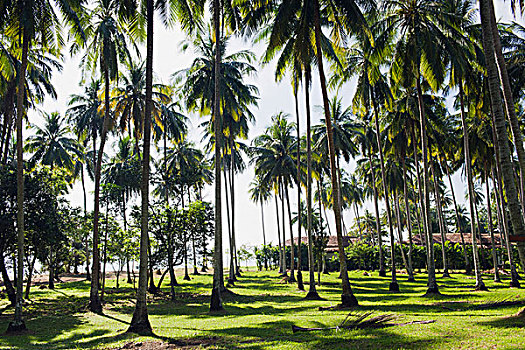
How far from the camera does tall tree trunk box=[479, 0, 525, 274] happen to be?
9.00m

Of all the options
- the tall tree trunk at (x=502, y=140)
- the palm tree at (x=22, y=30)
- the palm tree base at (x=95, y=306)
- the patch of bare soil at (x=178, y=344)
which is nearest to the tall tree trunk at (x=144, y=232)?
the patch of bare soil at (x=178, y=344)

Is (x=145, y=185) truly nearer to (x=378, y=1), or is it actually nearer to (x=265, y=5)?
(x=265, y=5)

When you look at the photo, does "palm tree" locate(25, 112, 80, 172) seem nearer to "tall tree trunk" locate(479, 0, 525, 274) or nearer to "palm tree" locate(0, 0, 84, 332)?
"palm tree" locate(0, 0, 84, 332)

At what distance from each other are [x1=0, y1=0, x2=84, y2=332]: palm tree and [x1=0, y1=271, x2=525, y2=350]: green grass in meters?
2.24

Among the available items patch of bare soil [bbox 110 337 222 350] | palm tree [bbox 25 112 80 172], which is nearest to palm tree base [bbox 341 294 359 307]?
patch of bare soil [bbox 110 337 222 350]

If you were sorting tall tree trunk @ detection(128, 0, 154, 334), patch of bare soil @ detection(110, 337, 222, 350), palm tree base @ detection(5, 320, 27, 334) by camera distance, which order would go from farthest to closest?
palm tree base @ detection(5, 320, 27, 334) < tall tree trunk @ detection(128, 0, 154, 334) < patch of bare soil @ detection(110, 337, 222, 350)

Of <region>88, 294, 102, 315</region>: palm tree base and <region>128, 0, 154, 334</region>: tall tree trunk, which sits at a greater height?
<region>128, 0, 154, 334</region>: tall tree trunk

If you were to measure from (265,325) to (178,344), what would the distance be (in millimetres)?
2938

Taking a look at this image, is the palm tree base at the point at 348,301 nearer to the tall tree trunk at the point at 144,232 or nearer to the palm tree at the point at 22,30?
the tall tree trunk at the point at 144,232

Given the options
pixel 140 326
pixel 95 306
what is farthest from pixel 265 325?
pixel 95 306

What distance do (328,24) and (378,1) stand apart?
11.8 ft

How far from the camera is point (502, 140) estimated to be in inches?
367

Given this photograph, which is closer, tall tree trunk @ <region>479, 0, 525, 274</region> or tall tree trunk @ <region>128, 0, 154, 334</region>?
tall tree trunk @ <region>479, 0, 525, 274</region>

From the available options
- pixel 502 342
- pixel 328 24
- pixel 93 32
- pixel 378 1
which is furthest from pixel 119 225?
pixel 502 342
